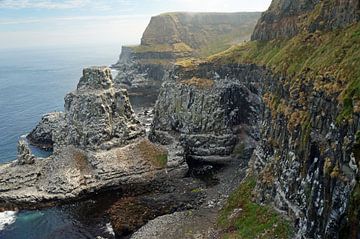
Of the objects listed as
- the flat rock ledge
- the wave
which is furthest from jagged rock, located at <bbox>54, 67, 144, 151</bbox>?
the wave

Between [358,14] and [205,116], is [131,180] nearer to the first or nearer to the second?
[205,116]

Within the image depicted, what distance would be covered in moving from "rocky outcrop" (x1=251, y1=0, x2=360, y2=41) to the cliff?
204 mm

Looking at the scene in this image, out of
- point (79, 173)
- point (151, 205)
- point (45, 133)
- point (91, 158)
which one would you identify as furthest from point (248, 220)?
point (45, 133)

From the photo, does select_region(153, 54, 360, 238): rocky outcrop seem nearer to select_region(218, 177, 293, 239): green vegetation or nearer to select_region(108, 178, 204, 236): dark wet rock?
select_region(218, 177, 293, 239): green vegetation

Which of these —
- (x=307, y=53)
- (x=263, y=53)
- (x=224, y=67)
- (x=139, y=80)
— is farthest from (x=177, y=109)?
(x=139, y=80)

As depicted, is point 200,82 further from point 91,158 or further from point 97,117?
point 91,158

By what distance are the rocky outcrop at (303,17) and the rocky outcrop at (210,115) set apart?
12890 mm

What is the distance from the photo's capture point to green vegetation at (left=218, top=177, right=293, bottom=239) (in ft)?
163

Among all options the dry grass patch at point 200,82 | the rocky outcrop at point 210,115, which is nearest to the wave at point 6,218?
the rocky outcrop at point 210,115

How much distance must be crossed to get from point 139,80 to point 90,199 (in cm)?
12967

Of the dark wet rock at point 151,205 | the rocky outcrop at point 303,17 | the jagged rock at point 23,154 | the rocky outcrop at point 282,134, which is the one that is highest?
the rocky outcrop at point 303,17

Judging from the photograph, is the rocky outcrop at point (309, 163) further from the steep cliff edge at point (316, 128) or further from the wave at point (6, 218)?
the wave at point (6, 218)

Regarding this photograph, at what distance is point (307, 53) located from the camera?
60.2 meters

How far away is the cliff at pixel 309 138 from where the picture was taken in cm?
3550
